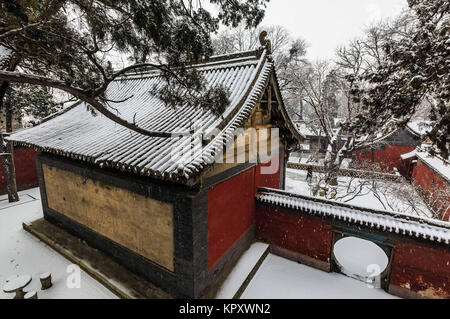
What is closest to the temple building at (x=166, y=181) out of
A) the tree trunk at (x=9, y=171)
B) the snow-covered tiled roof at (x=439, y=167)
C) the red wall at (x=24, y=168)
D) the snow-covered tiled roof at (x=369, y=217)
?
the snow-covered tiled roof at (x=369, y=217)

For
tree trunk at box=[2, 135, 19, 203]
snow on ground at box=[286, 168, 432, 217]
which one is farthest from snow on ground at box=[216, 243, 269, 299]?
tree trunk at box=[2, 135, 19, 203]

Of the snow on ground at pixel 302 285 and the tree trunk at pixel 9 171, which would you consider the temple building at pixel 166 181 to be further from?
the tree trunk at pixel 9 171

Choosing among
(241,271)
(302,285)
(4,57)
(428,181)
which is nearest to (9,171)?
(4,57)

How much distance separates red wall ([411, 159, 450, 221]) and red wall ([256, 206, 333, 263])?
857cm

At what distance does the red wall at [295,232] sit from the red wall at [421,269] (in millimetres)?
1705

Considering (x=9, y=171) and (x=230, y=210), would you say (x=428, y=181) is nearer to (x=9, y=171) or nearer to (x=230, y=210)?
(x=230, y=210)

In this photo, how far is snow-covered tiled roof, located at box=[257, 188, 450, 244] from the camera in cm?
539

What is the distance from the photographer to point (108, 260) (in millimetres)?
6375

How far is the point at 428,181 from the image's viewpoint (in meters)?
13.8

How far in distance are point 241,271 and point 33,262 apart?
20.7ft

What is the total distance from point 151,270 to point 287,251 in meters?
4.45

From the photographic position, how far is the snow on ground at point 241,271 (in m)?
5.41
